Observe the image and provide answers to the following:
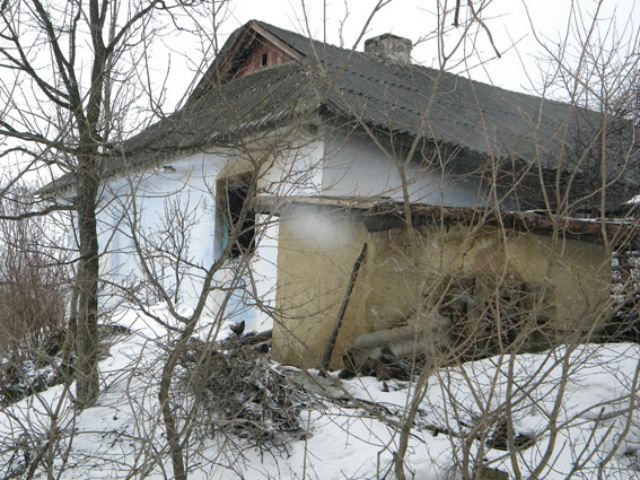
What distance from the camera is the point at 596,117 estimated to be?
9.12 meters

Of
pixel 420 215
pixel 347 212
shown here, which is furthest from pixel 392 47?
pixel 420 215

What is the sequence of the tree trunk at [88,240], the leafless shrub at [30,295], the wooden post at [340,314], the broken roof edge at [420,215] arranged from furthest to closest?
1. the leafless shrub at [30,295]
2. the wooden post at [340,314]
3. the broken roof edge at [420,215]
4. the tree trunk at [88,240]

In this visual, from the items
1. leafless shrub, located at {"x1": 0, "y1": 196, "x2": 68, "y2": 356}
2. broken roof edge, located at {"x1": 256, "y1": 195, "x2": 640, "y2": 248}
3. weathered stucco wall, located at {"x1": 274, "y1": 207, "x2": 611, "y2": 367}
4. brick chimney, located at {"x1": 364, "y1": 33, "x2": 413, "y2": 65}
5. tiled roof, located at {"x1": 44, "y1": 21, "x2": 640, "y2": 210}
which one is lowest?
leafless shrub, located at {"x1": 0, "y1": 196, "x2": 68, "y2": 356}

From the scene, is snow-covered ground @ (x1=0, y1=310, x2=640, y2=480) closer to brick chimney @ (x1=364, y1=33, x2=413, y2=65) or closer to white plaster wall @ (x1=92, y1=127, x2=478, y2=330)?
white plaster wall @ (x1=92, y1=127, x2=478, y2=330)

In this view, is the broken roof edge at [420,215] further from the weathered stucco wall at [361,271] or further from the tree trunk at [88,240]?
the tree trunk at [88,240]

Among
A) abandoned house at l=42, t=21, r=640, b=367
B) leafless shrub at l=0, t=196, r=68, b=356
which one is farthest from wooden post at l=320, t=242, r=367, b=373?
leafless shrub at l=0, t=196, r=68, b=356

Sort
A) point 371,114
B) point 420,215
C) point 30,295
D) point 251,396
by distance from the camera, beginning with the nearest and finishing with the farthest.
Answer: point 251,396
point 420,215
point 30,295
point 371,114

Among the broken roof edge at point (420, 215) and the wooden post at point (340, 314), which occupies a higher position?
the broken roof edge at point (420, 215)

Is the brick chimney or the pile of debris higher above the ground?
the brick chimney

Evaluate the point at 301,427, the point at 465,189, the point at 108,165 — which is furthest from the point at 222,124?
the point at 465,189

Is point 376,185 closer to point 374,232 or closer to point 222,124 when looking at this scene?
point 374,232

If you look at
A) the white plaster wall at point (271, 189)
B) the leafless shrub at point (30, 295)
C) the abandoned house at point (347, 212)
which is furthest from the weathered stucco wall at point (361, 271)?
the leafless shrub at point (30, 295)

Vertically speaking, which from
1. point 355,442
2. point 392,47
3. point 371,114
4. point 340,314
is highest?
point 392,47

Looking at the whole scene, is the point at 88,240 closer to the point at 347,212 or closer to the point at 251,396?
the point at 251,396
